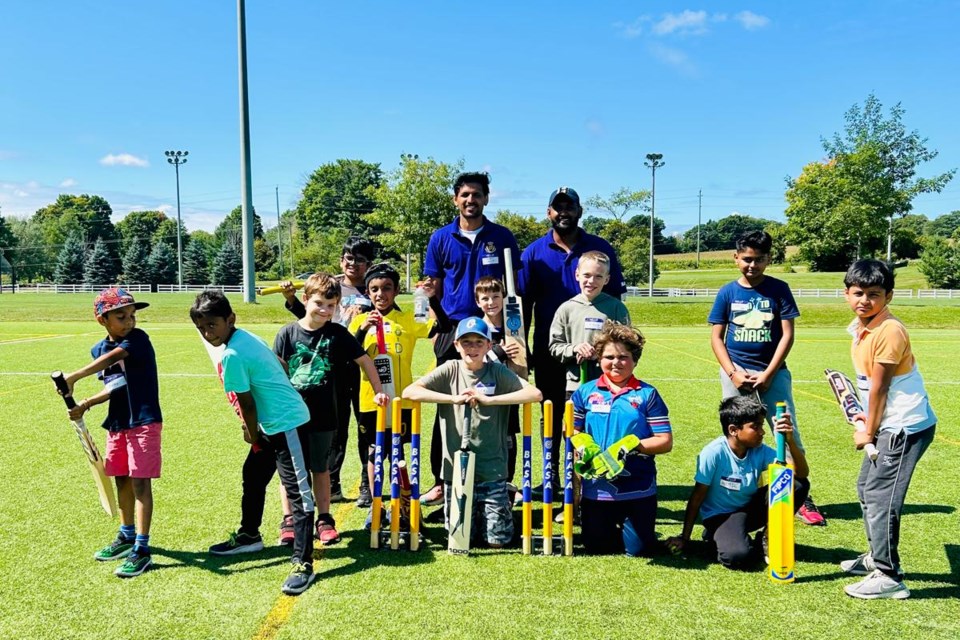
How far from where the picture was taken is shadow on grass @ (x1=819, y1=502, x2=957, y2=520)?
484cm

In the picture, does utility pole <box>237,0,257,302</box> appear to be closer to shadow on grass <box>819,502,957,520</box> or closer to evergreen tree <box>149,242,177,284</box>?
shadow on grass <box>819,502,957,520</box>

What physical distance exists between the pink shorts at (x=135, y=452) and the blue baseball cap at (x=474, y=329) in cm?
204

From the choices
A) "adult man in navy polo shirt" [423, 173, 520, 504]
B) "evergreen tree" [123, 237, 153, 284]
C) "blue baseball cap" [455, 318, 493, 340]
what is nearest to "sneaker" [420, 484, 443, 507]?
"adult man in navy polo shirt" [423, 173, 520, 504]

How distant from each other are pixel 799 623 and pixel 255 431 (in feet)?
10.8

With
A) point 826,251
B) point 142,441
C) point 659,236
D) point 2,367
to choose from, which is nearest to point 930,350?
point 142,441

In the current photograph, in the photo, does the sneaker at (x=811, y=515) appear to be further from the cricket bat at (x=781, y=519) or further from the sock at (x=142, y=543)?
the sock at (x=142, y=543)

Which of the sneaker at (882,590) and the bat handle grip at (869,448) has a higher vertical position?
the bat handle grip at (869,448)

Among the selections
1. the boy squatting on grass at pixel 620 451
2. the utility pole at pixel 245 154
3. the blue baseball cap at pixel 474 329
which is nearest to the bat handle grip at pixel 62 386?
the blue baseball cap at pixel 474 329

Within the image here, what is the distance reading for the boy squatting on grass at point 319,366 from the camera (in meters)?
4.34

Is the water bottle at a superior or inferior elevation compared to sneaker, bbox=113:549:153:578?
superior

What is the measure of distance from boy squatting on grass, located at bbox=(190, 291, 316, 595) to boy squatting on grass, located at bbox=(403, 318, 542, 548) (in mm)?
815

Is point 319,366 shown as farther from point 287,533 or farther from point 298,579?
point 298,579

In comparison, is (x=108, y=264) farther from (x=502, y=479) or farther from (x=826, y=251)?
(x=502, y=479)

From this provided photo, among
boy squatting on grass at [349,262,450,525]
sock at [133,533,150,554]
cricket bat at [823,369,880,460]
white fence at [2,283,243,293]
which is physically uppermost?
white fence at [2,283,243,293]
